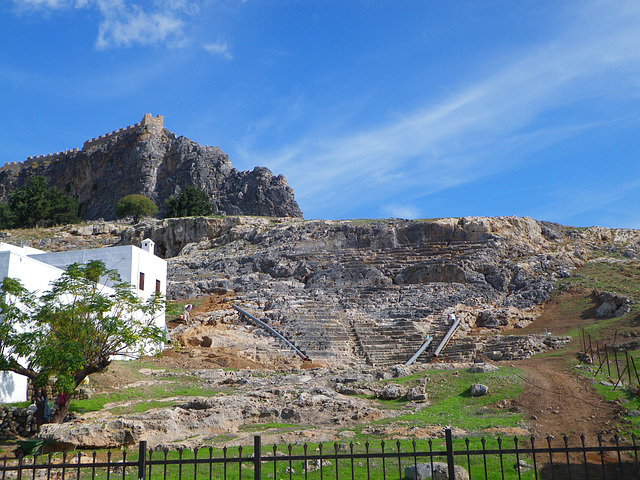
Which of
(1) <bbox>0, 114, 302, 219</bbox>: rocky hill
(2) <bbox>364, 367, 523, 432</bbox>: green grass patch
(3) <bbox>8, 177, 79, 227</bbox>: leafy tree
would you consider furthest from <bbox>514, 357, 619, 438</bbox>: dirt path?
(3) <bbox>8, 177, 79, 227</bbox>: leafy tree

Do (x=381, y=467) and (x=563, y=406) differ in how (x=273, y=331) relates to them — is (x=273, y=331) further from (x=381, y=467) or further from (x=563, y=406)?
(x=381, y=467)

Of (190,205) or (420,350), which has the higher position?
(190,205)

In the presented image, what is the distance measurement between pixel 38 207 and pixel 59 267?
148 ft

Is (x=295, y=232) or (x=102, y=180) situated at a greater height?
(x=102, y=180)

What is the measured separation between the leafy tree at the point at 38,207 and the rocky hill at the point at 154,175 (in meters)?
9.57

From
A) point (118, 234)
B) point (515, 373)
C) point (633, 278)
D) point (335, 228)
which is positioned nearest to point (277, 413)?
point (515, 373)

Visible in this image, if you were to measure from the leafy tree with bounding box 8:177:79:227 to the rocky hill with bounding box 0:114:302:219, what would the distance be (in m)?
9.57

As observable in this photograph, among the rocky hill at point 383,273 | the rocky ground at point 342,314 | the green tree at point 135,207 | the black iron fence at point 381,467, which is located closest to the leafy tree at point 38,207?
the rocky ground at point 342,314

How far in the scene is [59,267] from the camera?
2805cm

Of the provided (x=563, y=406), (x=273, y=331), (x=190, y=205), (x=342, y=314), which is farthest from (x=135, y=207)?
(x=563, y=406)

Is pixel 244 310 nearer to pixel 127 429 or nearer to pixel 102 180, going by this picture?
pixel 127 429

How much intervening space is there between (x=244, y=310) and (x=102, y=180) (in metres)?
59.2

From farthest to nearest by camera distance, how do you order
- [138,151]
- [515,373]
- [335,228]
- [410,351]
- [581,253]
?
1. [138,151]
2. [335,228]
3. [581,253]
4. [410,351]
5. [515,373]

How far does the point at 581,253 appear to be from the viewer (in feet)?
146
